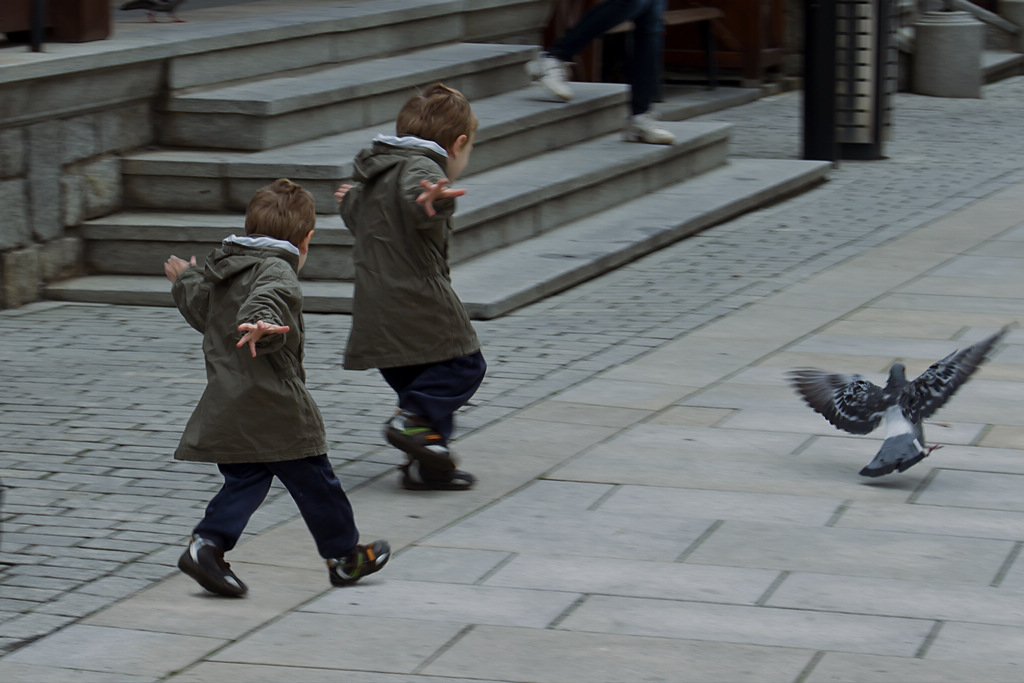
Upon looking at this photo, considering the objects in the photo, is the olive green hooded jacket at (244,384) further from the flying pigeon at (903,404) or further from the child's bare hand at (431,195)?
the flying pigeon at (903,404)

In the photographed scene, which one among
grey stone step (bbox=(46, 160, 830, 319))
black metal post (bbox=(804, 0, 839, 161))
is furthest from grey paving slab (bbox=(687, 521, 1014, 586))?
black metal post (bbox=(804, 0, 839, 161))

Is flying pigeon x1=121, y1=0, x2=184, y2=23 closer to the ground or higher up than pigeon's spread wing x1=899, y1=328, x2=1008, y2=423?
higher up

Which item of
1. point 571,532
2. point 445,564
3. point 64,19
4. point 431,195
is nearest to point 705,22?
point 64,19

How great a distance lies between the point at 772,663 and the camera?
373 centimetres

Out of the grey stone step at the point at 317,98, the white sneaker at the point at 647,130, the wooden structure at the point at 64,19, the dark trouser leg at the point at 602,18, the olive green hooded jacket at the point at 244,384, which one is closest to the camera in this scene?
the olive green hooded jacket at the point at 244,384

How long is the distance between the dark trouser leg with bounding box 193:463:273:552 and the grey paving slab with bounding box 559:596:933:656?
900mm

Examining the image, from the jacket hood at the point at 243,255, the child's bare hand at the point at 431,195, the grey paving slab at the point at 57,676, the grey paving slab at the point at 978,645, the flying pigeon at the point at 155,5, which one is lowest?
the grey paving slab at the point at 57,676

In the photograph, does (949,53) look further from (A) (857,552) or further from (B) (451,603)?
(B) (451,603)

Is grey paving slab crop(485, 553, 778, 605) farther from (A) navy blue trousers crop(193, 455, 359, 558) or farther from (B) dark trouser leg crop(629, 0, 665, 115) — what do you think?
(B) dark trouser leg crop(629, 0, 665, 115)

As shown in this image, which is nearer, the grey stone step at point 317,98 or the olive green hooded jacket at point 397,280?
the olive green hooded jacket at point 397,280

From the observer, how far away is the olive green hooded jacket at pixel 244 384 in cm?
416

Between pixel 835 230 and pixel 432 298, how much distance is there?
5539 millimetres

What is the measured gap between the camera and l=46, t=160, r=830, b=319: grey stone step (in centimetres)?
811

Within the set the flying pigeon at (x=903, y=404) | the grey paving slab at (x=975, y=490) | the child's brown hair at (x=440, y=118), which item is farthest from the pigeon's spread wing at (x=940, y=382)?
the child's brown hair at (x=440, y=118)
